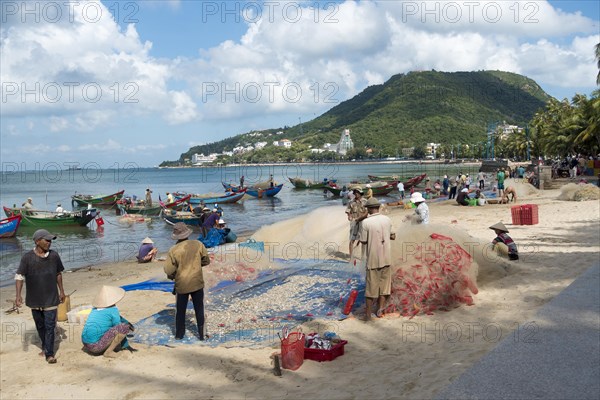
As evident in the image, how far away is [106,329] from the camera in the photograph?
6.66 meters

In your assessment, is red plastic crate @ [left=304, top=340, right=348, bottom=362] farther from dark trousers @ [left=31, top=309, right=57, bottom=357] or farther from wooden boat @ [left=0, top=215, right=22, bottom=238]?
wooden boat @ [left=0, top=215, right=22, bottom=238]

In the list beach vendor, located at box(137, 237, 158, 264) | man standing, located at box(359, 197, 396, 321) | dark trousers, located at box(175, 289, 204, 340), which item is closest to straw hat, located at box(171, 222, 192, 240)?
dark trousers, located at box(175, 289, 204, 340)

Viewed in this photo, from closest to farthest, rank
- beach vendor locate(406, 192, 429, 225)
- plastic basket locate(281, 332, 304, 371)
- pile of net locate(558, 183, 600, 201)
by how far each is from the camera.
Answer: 1. plastic basket locate(281, 332, 304, 371)
2. beach vendor locate(406, 192, 429, 225)
3. pile of net locate(558, 183, 600, 201)

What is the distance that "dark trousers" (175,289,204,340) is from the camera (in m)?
6.97

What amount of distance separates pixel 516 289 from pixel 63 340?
22.7ft

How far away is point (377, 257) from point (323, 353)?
1845 mm

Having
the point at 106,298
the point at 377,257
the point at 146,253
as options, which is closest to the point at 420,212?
the point at 377,257

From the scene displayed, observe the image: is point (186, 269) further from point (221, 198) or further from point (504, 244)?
point (221, 198)

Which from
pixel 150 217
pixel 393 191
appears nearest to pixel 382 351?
pixel 150 217

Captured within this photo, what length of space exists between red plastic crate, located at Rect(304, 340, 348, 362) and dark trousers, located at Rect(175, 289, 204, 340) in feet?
5.83

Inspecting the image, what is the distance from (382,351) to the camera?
6152 millimetres

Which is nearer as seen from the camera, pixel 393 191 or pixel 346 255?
pixel 346 255

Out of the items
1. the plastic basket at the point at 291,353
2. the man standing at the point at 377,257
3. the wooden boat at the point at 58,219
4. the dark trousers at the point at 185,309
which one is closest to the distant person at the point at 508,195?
the man standing at the point at 377,257

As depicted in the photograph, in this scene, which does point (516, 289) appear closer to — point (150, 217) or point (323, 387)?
point (323, 387)
